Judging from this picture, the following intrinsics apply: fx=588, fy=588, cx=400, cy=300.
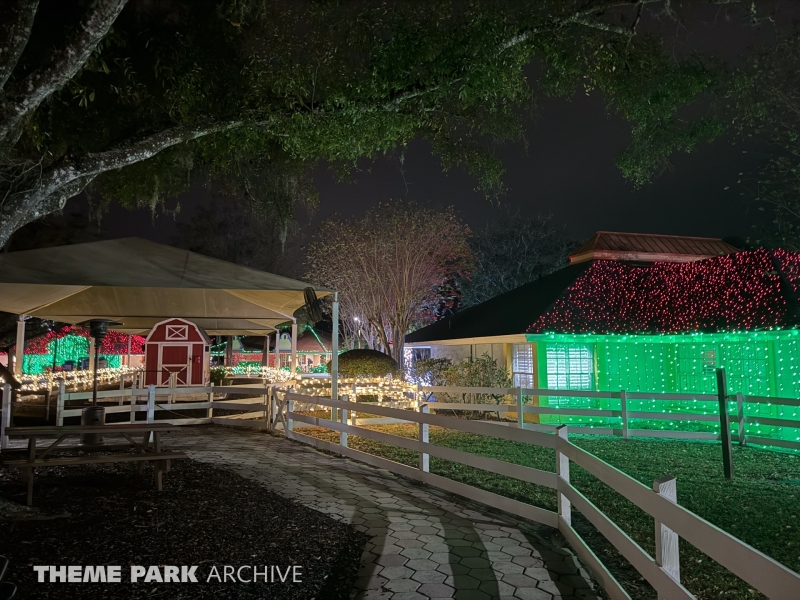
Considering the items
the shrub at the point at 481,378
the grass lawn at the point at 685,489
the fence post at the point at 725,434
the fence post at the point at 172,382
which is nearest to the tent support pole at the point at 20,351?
the fence post at the point at 172,382

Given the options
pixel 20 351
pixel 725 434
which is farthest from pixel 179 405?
pixel 725 434

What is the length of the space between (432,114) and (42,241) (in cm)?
2124

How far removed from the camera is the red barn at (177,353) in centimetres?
1917

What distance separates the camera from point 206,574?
4.48 metres

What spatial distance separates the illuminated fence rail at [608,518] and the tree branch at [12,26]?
243 inches

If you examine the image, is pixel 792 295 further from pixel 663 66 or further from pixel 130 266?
pixel 130 266

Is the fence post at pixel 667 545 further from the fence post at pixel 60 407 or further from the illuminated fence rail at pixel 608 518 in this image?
the fence post at pixel 60 407

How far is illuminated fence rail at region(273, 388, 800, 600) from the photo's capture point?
88.8 inches

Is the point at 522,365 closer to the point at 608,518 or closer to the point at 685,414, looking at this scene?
the point at 685,414

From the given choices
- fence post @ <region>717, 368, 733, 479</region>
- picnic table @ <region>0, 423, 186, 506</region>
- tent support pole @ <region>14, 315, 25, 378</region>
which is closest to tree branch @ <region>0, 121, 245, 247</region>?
picnic table @ <region>0, 423, 186, 506</region>

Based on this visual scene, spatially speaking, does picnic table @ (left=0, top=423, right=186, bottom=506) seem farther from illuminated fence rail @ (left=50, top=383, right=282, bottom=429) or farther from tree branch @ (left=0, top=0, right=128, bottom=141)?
illuminated fence rail @ (left=50, top=383, right=282, bottom=429)

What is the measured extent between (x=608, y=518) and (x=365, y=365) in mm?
18019

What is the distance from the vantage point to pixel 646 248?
22312 millimetres

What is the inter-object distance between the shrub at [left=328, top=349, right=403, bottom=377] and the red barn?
5389mm
